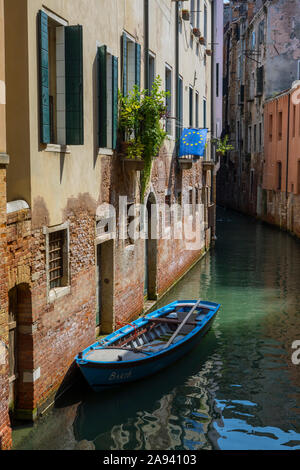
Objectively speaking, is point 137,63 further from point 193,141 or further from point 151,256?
point 193,141

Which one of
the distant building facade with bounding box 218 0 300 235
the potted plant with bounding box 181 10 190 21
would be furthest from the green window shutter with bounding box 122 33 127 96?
the distant building facade with bounding box 218 0 300 235

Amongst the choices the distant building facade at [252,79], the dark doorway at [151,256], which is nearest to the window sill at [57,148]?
the dark doorway at [151,256]

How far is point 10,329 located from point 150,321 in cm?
445

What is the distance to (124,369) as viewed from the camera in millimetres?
8984

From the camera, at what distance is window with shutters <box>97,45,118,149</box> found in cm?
995

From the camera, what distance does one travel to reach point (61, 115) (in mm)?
8602

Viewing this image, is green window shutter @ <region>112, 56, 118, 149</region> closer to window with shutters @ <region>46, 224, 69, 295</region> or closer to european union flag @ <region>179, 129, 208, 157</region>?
window with shutters @ <region>46, 224, 69, 295</region>

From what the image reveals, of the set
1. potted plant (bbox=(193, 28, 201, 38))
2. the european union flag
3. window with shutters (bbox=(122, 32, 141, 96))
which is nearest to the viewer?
window with shutters (bbox=(122, 32, 141, 96))

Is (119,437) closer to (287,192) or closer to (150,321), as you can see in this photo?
(150,321)

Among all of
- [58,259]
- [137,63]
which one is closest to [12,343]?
[58,259]

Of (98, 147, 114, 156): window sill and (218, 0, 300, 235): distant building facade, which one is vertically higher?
(218, 0, 300, 235): distant building facade

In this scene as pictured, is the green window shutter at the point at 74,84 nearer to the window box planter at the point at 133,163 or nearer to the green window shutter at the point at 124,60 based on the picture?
the window box planter at the point at 133,163

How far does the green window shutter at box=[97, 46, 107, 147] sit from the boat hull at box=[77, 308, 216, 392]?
11.7ft
